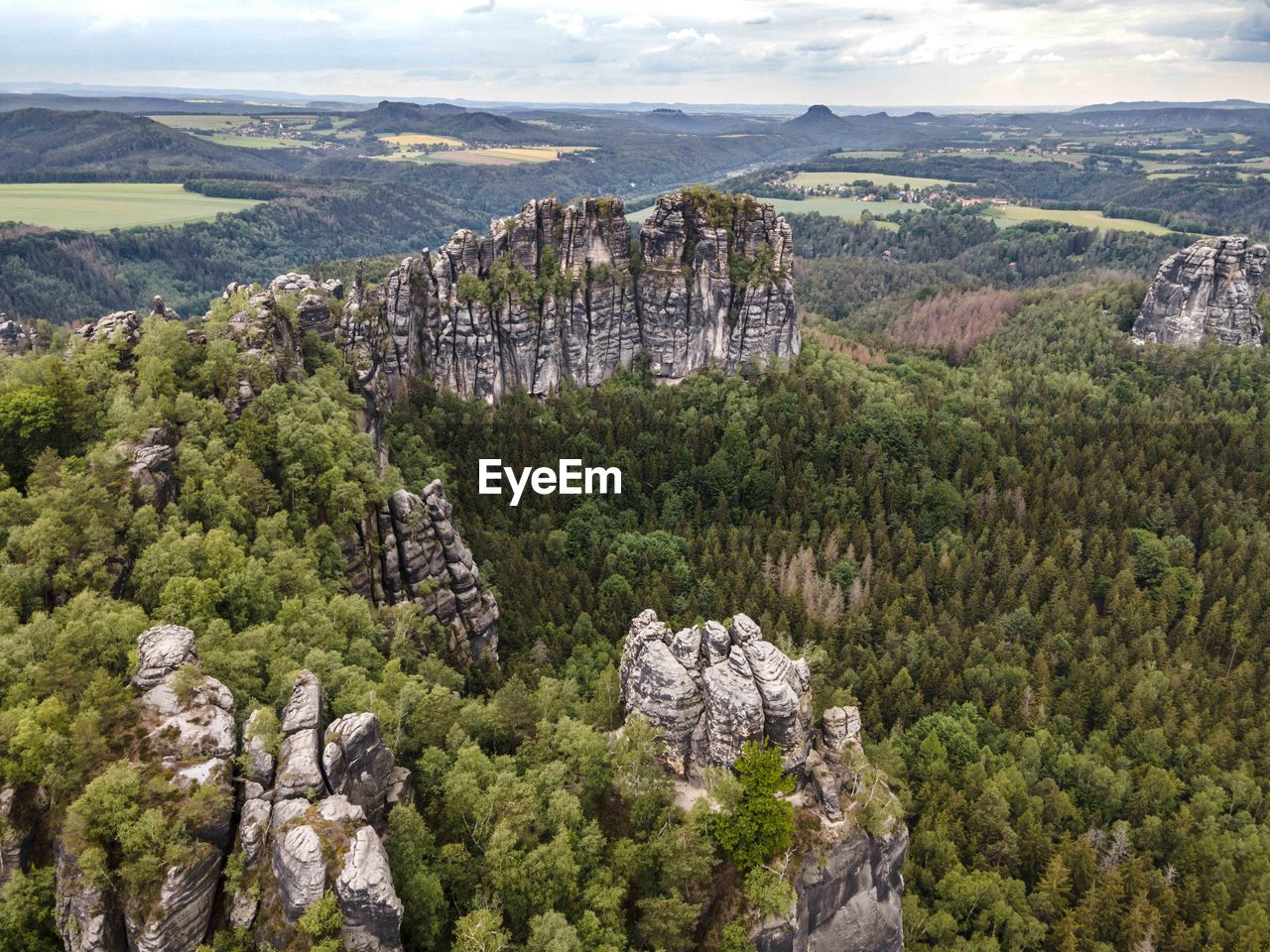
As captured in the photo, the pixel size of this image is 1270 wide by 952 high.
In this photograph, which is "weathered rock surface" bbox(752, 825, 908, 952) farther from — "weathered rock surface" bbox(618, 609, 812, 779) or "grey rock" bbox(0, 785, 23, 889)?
"grey rock" bbox(0, 785, 23, 889)

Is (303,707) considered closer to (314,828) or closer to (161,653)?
(314,828)

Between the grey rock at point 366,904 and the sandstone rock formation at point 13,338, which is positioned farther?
the sandstone rock formation at point 13,338

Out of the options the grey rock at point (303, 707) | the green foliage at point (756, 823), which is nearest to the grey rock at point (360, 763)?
the grey rock at point (303, 707)

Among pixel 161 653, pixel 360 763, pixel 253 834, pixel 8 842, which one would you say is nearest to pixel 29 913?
pixel 8 842

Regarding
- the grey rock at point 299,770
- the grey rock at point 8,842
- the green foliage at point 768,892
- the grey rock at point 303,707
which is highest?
the grey rock at point 303,707

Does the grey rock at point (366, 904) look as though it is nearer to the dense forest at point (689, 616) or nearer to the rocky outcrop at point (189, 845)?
the dense forest at point (689, 616)

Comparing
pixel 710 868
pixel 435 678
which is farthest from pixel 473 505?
pixel 710 868

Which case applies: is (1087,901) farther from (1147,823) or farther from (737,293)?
(737,293)
